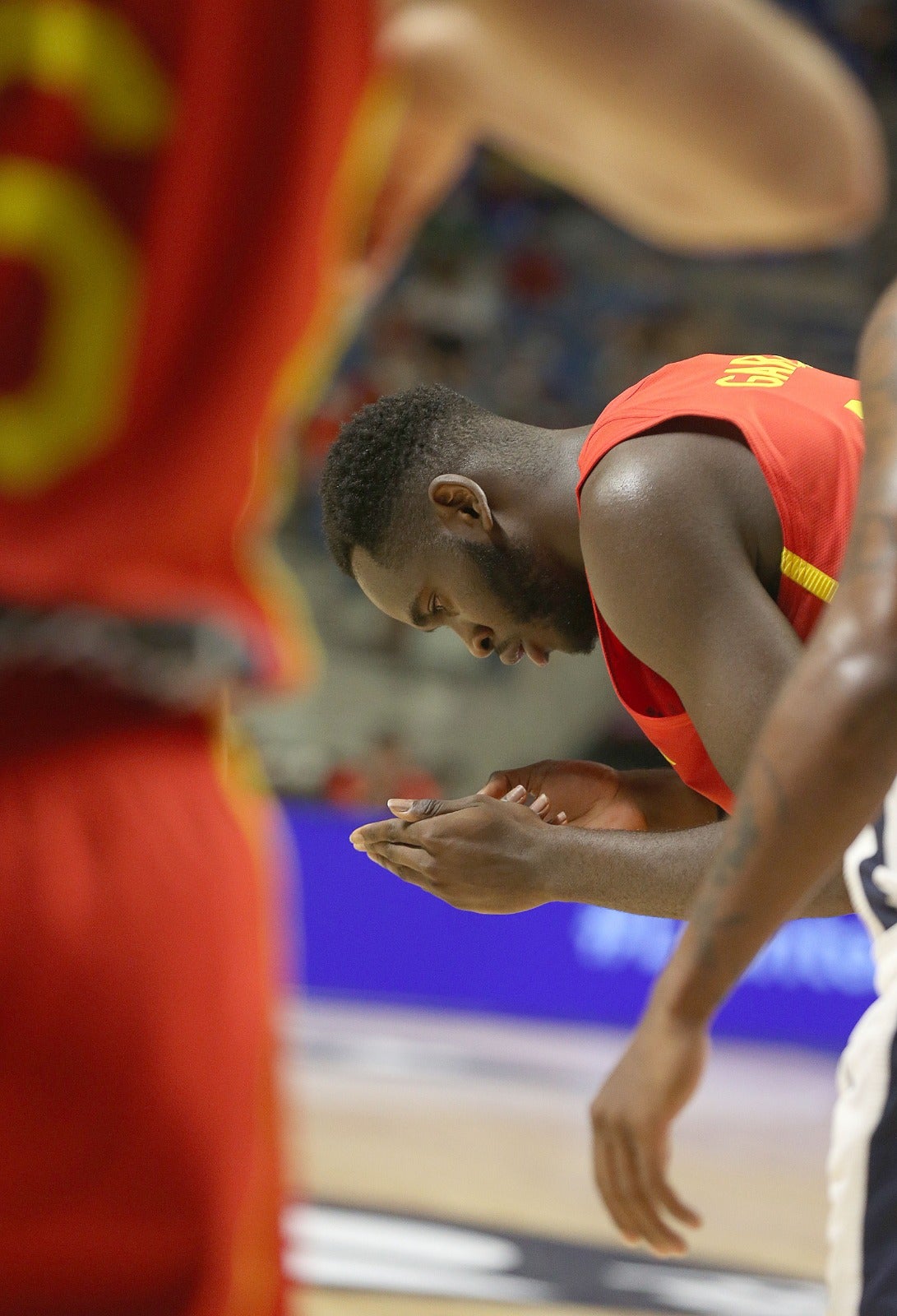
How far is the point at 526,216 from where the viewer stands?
3086 mm

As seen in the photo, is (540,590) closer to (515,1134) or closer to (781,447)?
(781,447)

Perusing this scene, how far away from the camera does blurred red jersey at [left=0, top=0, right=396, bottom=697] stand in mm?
1025

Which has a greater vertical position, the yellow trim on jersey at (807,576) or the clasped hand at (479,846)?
the yellow trim on jersey at (807,576)

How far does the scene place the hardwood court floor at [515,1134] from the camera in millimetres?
3896

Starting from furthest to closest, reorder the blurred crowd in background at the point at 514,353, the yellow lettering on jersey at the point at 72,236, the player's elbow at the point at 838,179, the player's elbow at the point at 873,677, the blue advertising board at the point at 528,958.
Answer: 1. the blue advertising board at the point at 528,958
2. the blurred crowd in background at the point at 514,353
3. the player's elbow at the point at 838,179
4. the yellow lettering on jersey at the point at 72,236
5. the player's elbow at the point at 873,677

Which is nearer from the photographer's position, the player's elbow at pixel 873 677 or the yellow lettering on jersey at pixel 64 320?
the player's elbow at pixel 873 677

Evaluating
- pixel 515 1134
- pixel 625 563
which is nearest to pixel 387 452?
pixel 625 563

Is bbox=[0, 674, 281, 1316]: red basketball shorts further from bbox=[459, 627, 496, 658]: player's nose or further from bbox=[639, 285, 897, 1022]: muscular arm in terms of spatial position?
bbox=[639, 285, 897, 1022]: muscular arm

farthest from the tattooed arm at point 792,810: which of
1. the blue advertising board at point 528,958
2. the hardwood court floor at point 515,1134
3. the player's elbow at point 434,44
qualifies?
the hardwood court floor at point 515,1134

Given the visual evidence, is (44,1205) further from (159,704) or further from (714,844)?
(714,844)

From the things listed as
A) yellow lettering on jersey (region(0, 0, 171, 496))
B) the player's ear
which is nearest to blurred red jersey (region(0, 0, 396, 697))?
yellow lettering on jersey (region(0, 0, 171, 496))

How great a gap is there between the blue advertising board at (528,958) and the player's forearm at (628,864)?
23.2 inches

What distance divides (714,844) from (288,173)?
519 millimetres

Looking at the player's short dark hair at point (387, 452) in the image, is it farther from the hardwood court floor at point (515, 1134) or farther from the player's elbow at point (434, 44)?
the hardwood court floor at point (515, 1134)
